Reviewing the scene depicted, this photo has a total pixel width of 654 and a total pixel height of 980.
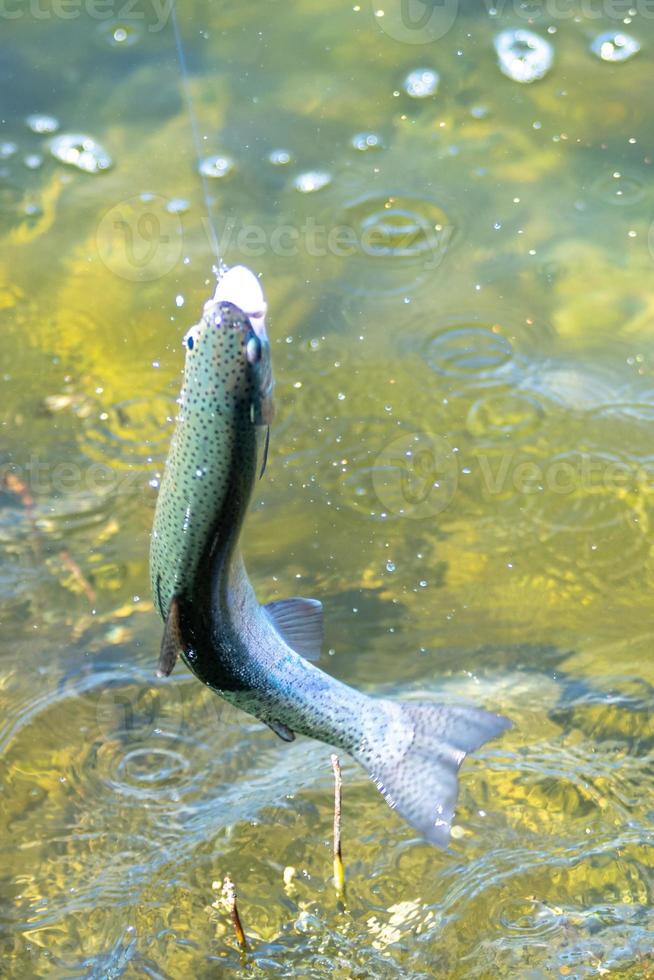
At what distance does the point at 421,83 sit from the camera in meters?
6.72

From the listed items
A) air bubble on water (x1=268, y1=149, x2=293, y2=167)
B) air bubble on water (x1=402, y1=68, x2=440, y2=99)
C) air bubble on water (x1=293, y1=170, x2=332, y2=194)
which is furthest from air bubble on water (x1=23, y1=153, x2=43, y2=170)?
air bubble on water (x1=402, y1=68, x2=440, y2=99)

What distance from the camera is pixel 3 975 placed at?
4230mm

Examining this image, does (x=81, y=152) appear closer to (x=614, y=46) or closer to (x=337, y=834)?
(x=614, y=46)

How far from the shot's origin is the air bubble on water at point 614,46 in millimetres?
6762

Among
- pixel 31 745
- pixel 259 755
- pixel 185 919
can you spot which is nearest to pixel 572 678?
pixel 259 755

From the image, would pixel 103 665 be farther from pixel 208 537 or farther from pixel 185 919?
pixel 208 537

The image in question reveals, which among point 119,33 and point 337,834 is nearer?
point 337,834

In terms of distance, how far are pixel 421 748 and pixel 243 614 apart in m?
0.74

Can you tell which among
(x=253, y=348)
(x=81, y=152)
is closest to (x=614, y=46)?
(x=81, y=152)

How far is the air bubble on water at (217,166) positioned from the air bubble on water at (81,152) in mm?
553

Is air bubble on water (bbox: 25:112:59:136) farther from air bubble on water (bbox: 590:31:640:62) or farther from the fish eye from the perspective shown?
the fish eye

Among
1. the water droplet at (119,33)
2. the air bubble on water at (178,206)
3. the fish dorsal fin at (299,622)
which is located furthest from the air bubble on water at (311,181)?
the fish dorsal fin at (299,622)

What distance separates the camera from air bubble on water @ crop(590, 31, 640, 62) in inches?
266

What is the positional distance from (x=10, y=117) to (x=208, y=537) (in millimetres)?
4563
